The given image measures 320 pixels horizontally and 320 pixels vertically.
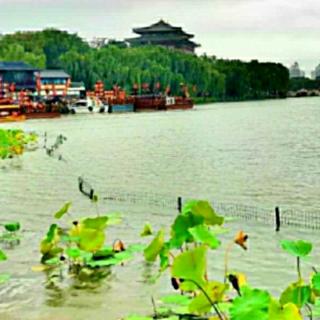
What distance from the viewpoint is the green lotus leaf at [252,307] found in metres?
3.81

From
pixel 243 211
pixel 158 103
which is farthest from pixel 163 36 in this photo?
pixel 243 211

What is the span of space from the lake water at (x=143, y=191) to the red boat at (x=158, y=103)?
3900cm

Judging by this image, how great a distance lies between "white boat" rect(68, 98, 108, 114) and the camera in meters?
72.2

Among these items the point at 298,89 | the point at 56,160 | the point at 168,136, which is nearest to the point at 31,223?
the point at 56,160

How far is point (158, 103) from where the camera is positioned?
244ft

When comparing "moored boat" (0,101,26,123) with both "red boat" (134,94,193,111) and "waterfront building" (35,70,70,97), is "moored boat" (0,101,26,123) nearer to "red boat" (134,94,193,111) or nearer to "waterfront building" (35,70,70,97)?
"waterfront building" (35,70,70,97)

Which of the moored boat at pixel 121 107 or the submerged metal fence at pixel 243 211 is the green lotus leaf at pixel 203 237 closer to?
the submerged metal fence at pixel 243 211

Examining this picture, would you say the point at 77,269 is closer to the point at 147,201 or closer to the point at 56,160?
the point at 147,201

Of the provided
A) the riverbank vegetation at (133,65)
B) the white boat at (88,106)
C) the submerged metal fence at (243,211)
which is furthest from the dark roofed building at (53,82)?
the submerged metal fence at (243,211)

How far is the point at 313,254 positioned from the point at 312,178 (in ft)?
28.0

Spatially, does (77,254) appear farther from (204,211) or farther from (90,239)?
(204,211)

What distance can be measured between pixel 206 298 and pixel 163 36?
326 ft

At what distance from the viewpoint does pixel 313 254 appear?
8.79m

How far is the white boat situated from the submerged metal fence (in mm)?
57782
